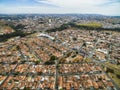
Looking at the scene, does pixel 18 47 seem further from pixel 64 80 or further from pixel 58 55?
pixel 64 80

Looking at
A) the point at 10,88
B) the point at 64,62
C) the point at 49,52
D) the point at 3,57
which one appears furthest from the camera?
the point at 49,52

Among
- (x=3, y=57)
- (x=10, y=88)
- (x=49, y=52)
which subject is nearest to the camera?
(x=10, y=88)

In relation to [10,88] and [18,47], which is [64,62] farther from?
[18,47]

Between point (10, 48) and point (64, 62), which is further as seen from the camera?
point (10, 48)

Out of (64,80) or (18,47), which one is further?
(18,47)

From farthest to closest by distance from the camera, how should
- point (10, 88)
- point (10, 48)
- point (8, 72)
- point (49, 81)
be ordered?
point (10, 48)
point (8, 72)
point (49, 81)
point (10, 88)

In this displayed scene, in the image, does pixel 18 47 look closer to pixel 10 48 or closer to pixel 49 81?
pixel 10 48

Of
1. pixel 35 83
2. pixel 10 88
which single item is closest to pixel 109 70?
pixel 35 83

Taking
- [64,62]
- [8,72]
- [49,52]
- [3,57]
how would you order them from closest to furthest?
[8,72] → [64,62] → [3,57] → [49,52]

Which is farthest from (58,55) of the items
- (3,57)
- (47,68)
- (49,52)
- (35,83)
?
(35,83)
